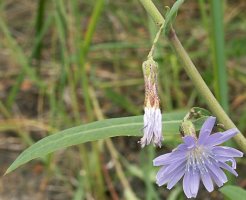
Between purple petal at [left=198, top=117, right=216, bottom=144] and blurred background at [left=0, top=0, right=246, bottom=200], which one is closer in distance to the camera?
purple petal at [left=198, top=117, right=216, bottom=144]

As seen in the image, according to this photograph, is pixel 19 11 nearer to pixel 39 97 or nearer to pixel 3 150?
pixel 39 97

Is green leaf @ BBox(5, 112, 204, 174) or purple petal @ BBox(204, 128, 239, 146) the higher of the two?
green leaf @ BBox(5, 112, 204, 174)

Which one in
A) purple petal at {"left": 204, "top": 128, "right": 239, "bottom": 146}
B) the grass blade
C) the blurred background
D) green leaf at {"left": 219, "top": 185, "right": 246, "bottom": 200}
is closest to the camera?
purple petal at {"left": 204, "top": 128, "right": 239, "bottom": 146}

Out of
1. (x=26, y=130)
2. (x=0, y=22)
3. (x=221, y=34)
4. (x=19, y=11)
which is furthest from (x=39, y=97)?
(x=221, y=34)

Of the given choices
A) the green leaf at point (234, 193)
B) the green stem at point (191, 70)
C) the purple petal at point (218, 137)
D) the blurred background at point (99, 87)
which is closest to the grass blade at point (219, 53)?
the blurred background at point (99, 87)

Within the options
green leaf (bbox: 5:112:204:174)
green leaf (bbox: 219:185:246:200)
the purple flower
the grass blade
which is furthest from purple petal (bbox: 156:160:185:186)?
the grass blade

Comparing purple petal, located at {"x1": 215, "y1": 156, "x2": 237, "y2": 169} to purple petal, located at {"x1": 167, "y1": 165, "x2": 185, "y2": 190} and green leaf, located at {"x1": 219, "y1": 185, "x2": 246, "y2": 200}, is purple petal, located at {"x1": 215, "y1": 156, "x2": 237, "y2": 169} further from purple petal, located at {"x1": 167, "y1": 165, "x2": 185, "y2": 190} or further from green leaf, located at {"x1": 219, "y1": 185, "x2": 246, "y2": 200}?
green leaf, located at {"x1": 219, "y1": 185, "x2": 246, "y2": 200}

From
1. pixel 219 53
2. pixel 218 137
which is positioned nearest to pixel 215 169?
pixel 218 137

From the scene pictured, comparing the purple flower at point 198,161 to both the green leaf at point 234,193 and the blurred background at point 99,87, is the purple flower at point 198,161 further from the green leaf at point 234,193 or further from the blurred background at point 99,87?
the blurred background at point 99,87
